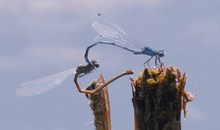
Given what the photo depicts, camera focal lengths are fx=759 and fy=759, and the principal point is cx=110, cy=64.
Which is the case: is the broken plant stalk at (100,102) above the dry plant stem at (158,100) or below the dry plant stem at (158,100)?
above

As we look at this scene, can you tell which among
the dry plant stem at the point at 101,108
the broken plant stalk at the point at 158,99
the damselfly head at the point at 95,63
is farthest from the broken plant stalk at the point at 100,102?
the broken plant stalk at the point at 158,99

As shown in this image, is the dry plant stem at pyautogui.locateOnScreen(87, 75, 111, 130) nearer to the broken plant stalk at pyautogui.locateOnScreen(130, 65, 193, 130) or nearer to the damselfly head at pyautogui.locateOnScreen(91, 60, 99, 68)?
the damselfly head at pyautogui.locateOnScreen(91, 60, 99, 68)

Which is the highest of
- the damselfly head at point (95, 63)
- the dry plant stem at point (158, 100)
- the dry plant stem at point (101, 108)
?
the damselfly head at point (95, 63)

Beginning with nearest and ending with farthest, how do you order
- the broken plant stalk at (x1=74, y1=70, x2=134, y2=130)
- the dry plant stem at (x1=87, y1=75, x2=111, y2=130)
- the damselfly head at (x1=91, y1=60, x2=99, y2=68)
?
the broken plant stalk at (x1=74, y1=70, x2=134, y2=130), the dry plant stem at (x1=87, y1=75, x2=111, y2=130), the damselfly head at (x1=91, y1=60, x2=99, y2=68)

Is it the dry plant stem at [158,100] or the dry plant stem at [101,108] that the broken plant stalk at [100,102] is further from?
the dry plant stem at [158,100]

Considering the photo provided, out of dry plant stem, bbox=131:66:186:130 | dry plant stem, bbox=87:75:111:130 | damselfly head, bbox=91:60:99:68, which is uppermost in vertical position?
damselfly head, bbox=91:60:99:68

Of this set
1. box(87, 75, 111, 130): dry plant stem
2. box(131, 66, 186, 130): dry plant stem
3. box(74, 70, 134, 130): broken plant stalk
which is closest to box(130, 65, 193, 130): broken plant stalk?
box(131, 66, 186, 130): dry plant stem

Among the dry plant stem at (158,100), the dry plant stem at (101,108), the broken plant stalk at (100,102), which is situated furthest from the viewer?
the dry plant stem at (101,108)
